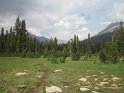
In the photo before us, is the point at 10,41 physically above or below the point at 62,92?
above

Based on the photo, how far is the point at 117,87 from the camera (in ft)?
72.6

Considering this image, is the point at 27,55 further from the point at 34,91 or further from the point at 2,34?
the point at 34,91

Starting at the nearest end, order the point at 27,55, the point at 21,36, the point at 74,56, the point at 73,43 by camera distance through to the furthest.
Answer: the point at 74,56 → the point at 27,55 → the point at 21,36 → the point at 73,43

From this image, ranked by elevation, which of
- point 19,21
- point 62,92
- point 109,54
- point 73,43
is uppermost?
point 19,21

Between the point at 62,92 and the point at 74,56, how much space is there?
58.6 meters

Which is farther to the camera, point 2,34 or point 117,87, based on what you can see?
point 2,34

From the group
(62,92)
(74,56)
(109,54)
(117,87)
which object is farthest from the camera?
(74,56)

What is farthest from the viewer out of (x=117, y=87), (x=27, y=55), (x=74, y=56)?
(x=27, y=55)

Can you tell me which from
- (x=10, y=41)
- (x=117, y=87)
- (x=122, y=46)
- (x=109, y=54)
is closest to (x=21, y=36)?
(x=10, y=41)

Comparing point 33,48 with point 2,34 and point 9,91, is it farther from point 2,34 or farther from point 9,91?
point 9,91

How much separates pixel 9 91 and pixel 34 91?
1989 mm

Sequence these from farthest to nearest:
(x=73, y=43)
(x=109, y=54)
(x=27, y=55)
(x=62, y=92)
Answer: (x=73, y=43)
(x=27, y=55)
(x=109, y=54)
(x=62, y=92)

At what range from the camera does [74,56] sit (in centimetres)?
7750

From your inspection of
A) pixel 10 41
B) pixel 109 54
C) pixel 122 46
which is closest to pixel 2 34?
pixel 10 41
